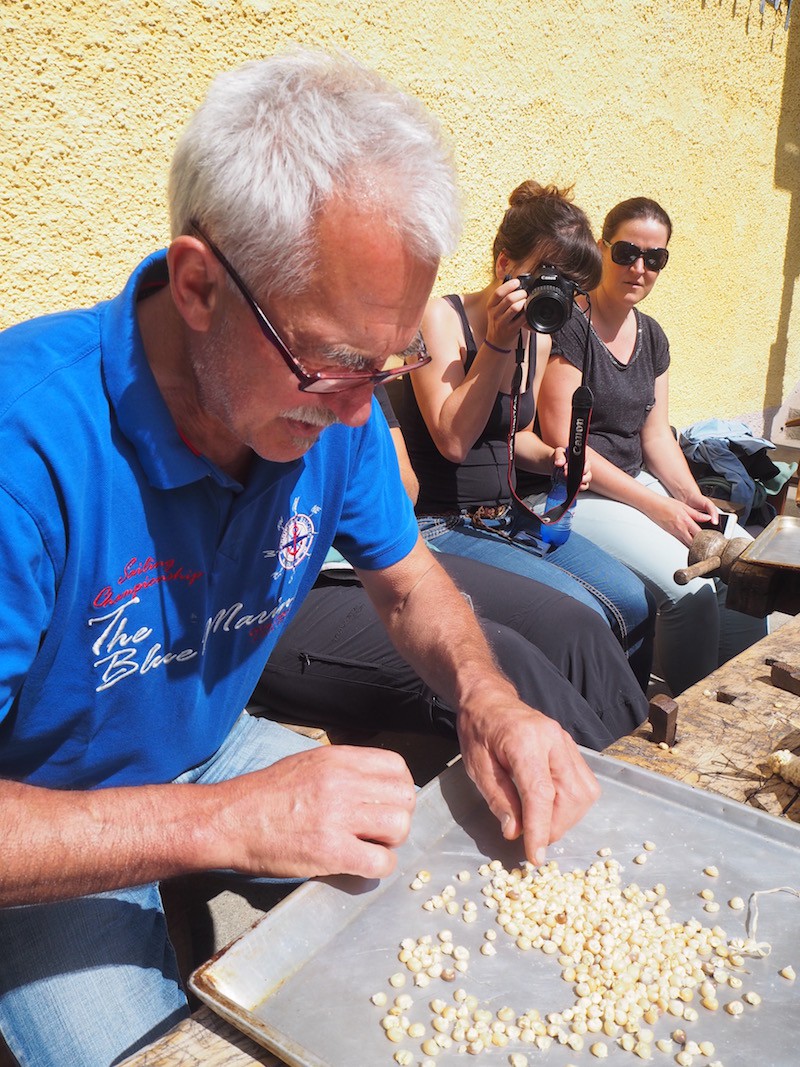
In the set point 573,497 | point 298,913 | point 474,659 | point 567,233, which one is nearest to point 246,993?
point 298,913

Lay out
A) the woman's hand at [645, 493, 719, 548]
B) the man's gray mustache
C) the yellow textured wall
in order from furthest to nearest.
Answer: the woman's hand at [645, 493, 719, 548] < the yellow textured wall < the man's gray mustache

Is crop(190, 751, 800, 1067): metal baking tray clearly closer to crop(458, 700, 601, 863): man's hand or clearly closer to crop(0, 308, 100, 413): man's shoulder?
crop(458, 700, 601, 863): man's hand

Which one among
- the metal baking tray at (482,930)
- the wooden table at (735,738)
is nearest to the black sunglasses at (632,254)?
the wooden table at (735,738)

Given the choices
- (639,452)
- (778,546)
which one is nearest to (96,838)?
(778,546)

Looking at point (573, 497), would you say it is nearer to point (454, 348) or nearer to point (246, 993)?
point (454, 348)

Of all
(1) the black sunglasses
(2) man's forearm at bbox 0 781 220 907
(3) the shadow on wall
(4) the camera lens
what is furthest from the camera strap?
(3) the shadow on wall

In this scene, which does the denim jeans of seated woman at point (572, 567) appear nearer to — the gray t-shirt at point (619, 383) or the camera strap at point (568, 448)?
the camera strap at point (568, 448)

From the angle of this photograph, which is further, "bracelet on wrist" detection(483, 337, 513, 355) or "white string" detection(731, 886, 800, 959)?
"bracelet on wrist" detection(483, 337, 513, 355)

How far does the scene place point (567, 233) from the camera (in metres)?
2.92

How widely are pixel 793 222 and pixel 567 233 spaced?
17.7 feet

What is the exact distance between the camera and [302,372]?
1.18 meters

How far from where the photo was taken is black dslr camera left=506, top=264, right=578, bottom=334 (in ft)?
9.00

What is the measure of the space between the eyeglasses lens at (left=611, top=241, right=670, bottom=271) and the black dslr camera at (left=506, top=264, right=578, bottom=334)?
88 cm

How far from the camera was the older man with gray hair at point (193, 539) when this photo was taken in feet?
3.55
